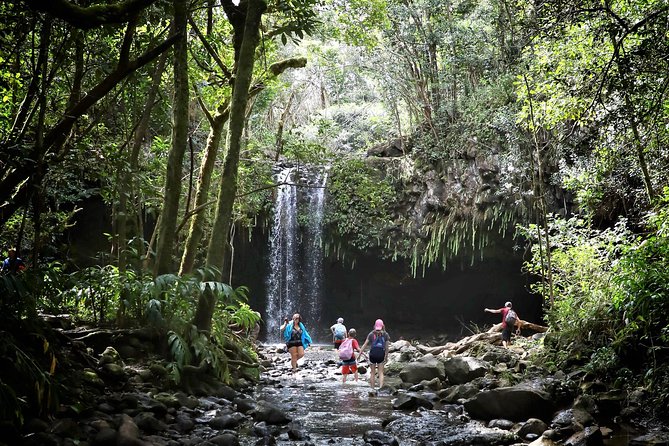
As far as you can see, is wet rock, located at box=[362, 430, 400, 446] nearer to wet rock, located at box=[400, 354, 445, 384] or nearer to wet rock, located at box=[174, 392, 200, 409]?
wet rock, located at box=[174, 392, 200, 409]

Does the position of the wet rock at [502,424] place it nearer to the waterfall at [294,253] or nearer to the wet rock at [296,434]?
the wet rock at [296,434]

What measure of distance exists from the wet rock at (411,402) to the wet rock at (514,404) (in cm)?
113

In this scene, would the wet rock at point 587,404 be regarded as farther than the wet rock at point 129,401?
Yes

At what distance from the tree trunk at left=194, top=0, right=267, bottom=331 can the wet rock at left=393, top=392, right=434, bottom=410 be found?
3.03m

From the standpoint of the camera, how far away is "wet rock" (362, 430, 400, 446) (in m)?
5.52

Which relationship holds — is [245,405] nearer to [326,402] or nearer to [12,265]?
[326,402]

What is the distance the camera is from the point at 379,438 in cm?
562

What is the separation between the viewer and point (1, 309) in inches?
163

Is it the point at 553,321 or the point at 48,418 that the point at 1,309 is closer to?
the point at 48,418

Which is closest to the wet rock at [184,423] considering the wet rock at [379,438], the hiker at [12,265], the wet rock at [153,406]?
the wet rock at [153,406]

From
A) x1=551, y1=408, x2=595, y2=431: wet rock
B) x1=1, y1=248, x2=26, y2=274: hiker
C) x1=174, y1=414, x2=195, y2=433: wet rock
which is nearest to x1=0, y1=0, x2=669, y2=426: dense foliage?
x1=1, y1=248, x2=26, y2=274: hiker

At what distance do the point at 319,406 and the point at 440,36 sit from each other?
46.4 feet

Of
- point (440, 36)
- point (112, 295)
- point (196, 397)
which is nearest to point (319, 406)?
point (196, 397)

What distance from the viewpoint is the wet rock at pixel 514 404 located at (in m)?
6.46
